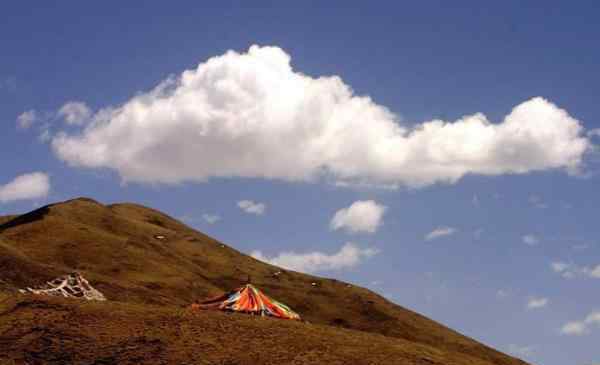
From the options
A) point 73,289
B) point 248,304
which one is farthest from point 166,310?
point 73,289

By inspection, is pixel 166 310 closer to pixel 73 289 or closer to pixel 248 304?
pixel 248 304

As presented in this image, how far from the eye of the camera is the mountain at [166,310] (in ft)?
115

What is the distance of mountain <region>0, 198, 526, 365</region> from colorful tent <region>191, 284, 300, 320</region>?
10.8 feet

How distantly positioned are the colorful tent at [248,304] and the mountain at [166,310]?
3300mm

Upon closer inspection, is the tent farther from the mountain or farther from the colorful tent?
the colorful tent

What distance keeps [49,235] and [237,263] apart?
40704mm

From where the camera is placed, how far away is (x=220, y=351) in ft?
114

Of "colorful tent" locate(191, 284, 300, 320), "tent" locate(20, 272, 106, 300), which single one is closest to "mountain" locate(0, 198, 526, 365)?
"colorful tent" locate(191, 284, 300, 320)

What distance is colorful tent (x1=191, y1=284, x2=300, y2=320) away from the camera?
44.1 meters

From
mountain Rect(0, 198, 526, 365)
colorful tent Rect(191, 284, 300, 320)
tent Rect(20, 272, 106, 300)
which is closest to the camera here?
mountain Rect(0, 198, 526, 365)

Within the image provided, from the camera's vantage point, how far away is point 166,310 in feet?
130

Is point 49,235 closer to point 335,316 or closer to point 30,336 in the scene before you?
point 335,316

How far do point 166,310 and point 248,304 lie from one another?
6.28 meters

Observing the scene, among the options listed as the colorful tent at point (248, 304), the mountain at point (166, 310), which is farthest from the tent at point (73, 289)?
the colorful tent at point (248, 304)
